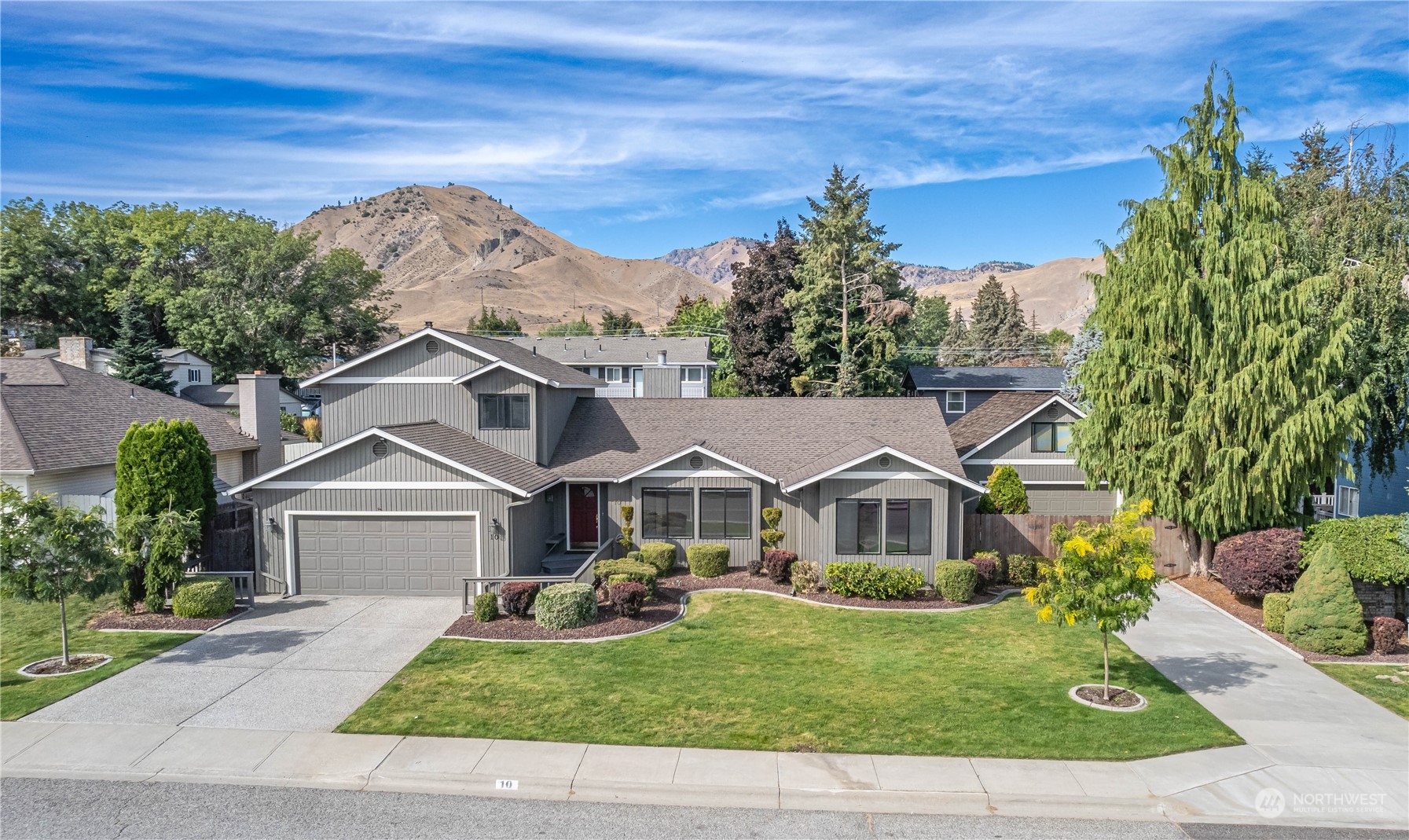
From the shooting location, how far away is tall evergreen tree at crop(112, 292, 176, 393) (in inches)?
1578

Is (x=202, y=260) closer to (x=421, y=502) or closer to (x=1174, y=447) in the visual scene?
(x=421, y=502)

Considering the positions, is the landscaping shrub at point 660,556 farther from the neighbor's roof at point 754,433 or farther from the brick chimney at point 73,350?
the brick chimney at point 73,350

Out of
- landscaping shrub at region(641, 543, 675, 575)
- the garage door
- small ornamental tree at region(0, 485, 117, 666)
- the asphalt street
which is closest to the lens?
the asphalt street

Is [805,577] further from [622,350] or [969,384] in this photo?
[622,350]

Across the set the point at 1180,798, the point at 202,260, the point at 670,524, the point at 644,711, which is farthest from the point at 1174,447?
the point at 202,260

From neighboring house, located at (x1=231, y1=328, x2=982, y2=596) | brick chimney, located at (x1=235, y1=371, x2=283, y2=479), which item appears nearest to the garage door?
neighboring house, located at (x1=231, y1=328, x2=982, y2=596)

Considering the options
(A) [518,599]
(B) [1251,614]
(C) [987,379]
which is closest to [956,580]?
(B) [1251,614]

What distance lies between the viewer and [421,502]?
18781 mm

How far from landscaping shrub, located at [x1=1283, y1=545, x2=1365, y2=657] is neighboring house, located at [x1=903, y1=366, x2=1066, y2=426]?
29703mm

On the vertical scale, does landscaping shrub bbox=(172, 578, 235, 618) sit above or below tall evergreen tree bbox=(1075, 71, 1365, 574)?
below

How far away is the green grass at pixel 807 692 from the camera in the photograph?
11164 mm

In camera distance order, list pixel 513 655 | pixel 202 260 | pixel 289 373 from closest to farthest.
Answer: pixel 513 655 → pixel 289 373 → pixel 202 260

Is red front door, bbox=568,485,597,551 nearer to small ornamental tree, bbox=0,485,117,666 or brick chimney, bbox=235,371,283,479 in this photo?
small ornamental tree, bbox=0,485,117,666

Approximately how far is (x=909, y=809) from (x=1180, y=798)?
136 inches
